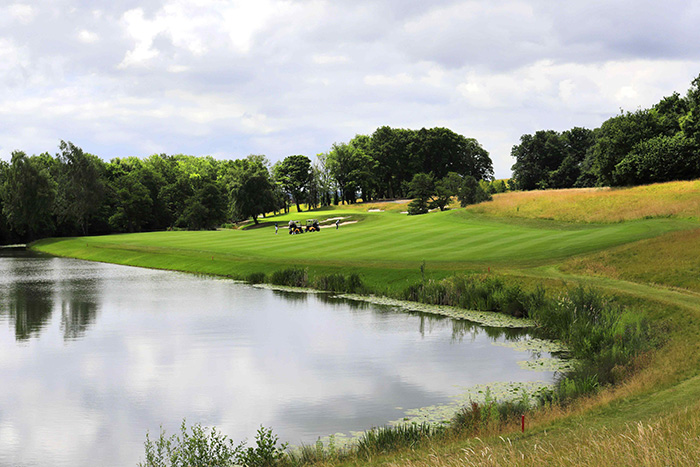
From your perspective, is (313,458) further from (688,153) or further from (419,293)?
(688,153)

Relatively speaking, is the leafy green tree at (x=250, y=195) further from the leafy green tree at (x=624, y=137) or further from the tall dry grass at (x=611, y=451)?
the tall dry grass at (x=611, y=451)

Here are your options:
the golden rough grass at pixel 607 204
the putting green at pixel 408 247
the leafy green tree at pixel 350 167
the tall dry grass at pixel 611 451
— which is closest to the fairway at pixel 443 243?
the putting green at pixel 408 247

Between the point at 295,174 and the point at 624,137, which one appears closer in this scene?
the point at 624,137

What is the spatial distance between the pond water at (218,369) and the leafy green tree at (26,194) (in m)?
70.7

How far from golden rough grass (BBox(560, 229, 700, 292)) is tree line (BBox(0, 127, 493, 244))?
215 ft

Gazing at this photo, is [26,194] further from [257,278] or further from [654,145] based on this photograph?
[654,145]

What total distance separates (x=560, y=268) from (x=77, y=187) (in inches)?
3508

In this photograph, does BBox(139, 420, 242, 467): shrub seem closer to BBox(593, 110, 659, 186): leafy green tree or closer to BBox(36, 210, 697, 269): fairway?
BBox(36, 210, 697, 269): fairway

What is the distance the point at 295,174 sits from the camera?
14338 cm

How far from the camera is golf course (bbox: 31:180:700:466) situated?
8.78 m

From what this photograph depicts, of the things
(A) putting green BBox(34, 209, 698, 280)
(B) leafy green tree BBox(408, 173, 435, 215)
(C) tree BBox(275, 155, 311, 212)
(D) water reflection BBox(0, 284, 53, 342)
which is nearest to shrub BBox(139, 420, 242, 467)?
(D) water reflection BBox(0, 284, 53, 342)

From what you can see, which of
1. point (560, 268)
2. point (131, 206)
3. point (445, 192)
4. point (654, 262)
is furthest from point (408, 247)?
point (131, 206)

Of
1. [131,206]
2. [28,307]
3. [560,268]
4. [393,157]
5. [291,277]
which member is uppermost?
[393,157]

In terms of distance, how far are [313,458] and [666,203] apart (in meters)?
42.5
